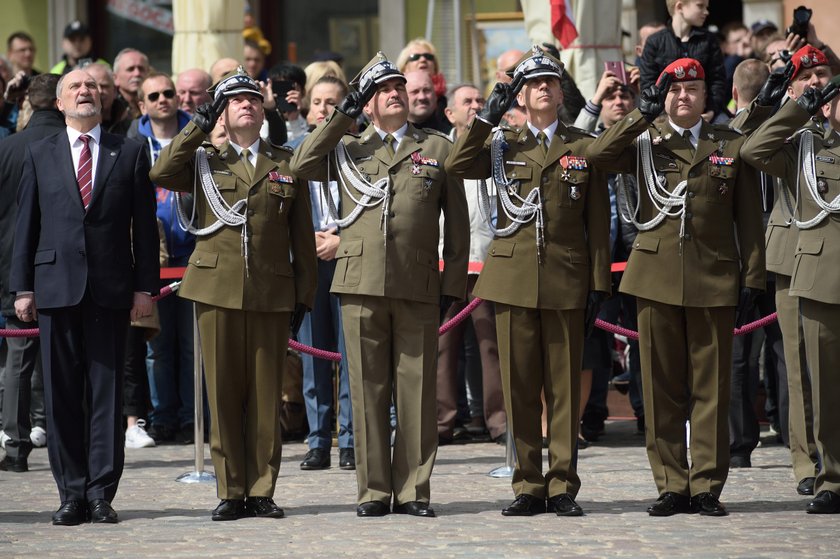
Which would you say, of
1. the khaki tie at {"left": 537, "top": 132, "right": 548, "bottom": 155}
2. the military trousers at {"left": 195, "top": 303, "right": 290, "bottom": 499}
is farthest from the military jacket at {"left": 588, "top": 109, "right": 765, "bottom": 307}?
the military trousers at {"left": 195, "top": 303, "right": 290, "bottom": 499}

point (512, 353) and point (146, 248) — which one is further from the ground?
point (146, 248)

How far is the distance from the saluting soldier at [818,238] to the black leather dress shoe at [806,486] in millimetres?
520

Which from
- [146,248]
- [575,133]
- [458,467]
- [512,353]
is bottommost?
[458,467]

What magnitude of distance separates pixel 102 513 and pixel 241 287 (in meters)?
1.29

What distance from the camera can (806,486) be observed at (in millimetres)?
9102

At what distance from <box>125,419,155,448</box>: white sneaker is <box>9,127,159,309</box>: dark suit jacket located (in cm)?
316

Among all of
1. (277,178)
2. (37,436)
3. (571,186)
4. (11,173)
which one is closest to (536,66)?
(571,186)

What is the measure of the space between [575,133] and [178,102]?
4.50m

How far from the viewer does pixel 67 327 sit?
8.60 metres

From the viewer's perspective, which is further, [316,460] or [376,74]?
[316,460]

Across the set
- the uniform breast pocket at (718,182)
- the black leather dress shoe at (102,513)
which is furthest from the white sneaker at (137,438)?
the uniform breast pocket at (718,182)

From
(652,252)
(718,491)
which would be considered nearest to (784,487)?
(718,491)

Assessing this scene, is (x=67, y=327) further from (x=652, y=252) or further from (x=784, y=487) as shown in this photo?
(x=784, y=487)

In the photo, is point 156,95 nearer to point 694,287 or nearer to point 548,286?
point 548,286
